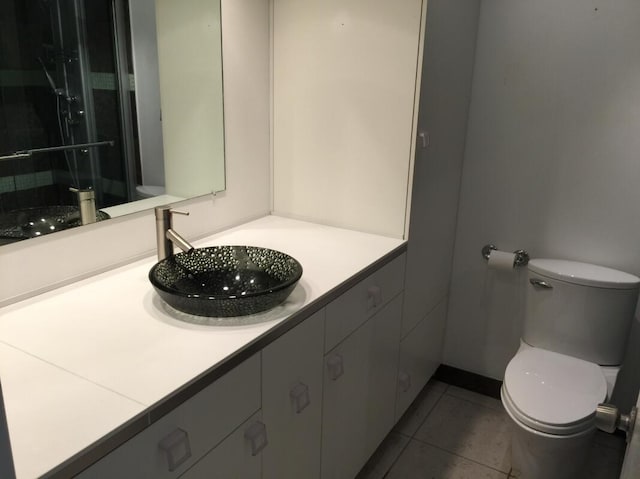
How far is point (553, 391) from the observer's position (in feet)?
6.10

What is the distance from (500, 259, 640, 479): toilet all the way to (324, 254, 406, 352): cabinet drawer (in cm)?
55

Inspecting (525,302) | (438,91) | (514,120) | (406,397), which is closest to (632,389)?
(525,302)

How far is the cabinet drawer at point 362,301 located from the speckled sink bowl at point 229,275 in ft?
0.62

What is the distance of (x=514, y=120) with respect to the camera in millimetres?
2207

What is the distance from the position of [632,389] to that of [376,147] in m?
1.45

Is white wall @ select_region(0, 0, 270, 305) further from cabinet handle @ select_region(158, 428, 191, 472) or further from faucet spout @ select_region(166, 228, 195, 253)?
cabinet handle @ select_region(158, 428, 191, 472)

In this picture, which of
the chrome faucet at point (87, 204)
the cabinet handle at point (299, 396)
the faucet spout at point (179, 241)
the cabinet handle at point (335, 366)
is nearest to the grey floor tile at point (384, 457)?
the cabinet handle at point (335, 366)

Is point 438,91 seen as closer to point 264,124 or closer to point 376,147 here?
point 376,147

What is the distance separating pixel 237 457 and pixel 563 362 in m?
1.37

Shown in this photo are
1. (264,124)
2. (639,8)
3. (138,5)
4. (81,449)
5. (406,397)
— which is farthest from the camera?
(406,397)

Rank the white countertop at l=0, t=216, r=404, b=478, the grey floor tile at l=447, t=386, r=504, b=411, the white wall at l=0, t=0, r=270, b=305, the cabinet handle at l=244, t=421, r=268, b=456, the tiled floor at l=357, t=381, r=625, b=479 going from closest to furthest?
the white countertop at l=0, t=216, r=404, b=478 → the cabinet handle at l=244, t=421, r=268, b=456 → the white wall at l=0, t=0, r=270, b=305 → the tiled floor at l=357, t=381, r=625, b=479 → the grey floor tile at l=447, t=386, r=504, b=411

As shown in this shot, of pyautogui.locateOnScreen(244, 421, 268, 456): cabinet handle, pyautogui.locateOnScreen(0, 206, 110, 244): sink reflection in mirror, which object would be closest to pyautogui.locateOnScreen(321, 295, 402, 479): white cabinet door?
pyautogui.locateOnScreen(244, 421, 268, 456): cabinet handle

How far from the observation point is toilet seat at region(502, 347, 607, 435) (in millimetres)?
1737

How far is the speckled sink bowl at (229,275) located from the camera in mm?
1279
